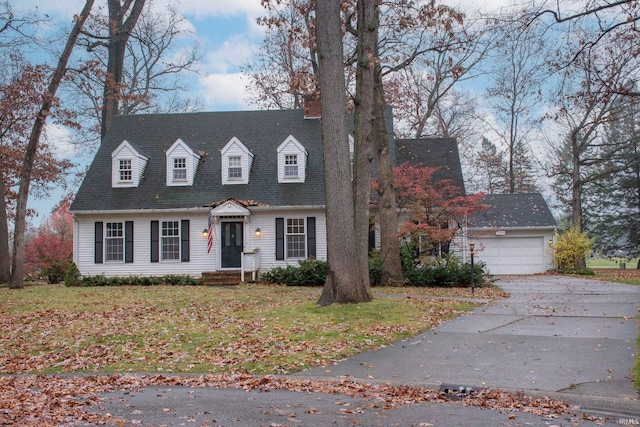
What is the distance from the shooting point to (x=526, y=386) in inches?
258

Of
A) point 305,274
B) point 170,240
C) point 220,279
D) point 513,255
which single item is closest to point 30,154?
point 170,240

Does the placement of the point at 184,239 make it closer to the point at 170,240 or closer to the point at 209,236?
the point at 170,240

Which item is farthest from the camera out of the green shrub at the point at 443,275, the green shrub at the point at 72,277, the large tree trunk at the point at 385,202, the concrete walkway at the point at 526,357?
the green shrub at the point at 72,277

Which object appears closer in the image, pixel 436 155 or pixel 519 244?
pixel 436 155

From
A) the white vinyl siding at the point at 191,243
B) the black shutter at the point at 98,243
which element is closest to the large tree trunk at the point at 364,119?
the white vinyl siding at the point at 191,243

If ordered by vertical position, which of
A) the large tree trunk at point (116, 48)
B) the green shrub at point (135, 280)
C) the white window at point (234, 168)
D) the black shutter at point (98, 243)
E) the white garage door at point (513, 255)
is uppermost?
the large tree trunk at point (116, 48)

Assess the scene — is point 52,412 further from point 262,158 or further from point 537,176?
point 537,176

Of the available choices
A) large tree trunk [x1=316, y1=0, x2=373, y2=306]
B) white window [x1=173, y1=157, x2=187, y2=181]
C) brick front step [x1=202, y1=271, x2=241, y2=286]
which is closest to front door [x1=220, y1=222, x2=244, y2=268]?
brick front step [x1=202, y1=271, x2=241, y2=286]

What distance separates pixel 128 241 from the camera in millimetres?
24297

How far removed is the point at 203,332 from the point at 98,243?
15693mm

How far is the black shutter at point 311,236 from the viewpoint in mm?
23672

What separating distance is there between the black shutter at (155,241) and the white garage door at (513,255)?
1547 centimetres

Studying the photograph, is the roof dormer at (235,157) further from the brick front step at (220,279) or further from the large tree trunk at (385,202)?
the large tree trunk at (385,202)

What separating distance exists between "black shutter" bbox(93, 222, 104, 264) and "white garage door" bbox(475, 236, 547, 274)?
17793mm
